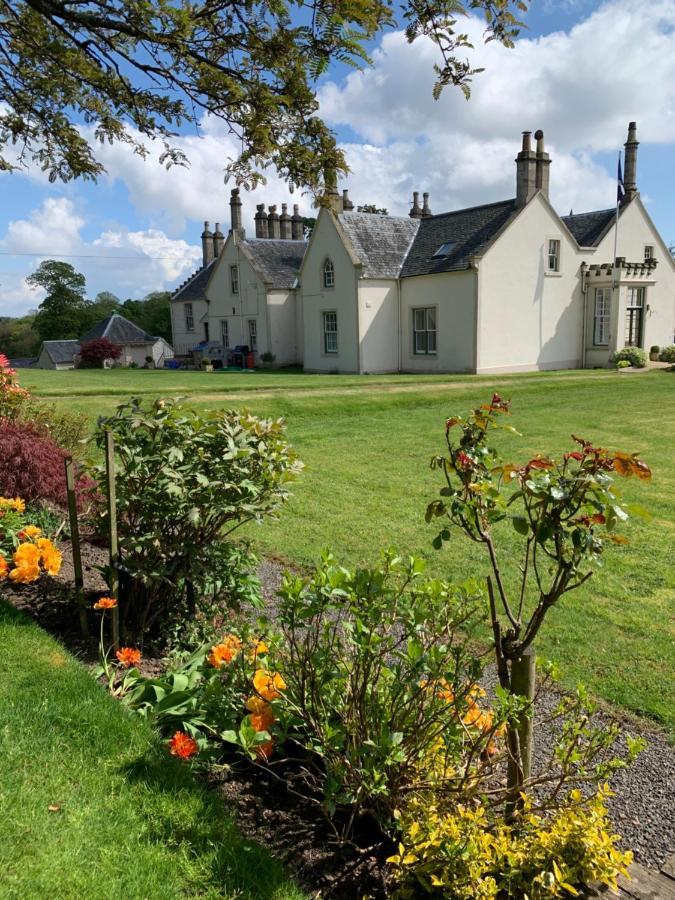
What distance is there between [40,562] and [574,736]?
12.9ft

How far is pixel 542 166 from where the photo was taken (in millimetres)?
27500

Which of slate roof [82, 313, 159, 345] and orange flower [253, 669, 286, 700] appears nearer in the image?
orange flower [253, 669, 286, 700]

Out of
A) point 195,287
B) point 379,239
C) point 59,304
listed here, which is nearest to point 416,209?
point 379,239

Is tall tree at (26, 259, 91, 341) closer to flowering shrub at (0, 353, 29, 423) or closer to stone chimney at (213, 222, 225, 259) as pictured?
stone chimney at (213, 222, 225, 259)

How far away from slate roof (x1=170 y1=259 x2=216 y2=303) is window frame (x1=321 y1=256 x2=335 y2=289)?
54.4 feet

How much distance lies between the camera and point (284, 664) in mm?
2992

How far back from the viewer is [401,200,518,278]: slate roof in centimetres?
2745

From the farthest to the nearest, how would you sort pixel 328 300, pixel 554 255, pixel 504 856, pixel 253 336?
pixel 253 336
pixel 328 300
pixel 554 255
pixel 504 856

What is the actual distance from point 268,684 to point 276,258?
36.7m

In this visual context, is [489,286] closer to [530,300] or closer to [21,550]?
[530,300]

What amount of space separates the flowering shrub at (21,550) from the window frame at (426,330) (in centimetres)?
2476

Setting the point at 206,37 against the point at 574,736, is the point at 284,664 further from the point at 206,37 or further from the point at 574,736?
the point at 206,37

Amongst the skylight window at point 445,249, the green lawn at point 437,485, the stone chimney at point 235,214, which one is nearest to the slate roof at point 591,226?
the skylight window at point 445,249

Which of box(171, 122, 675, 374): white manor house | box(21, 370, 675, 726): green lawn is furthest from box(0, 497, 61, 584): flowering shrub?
box(171, 122, 675, 374): white manor house
